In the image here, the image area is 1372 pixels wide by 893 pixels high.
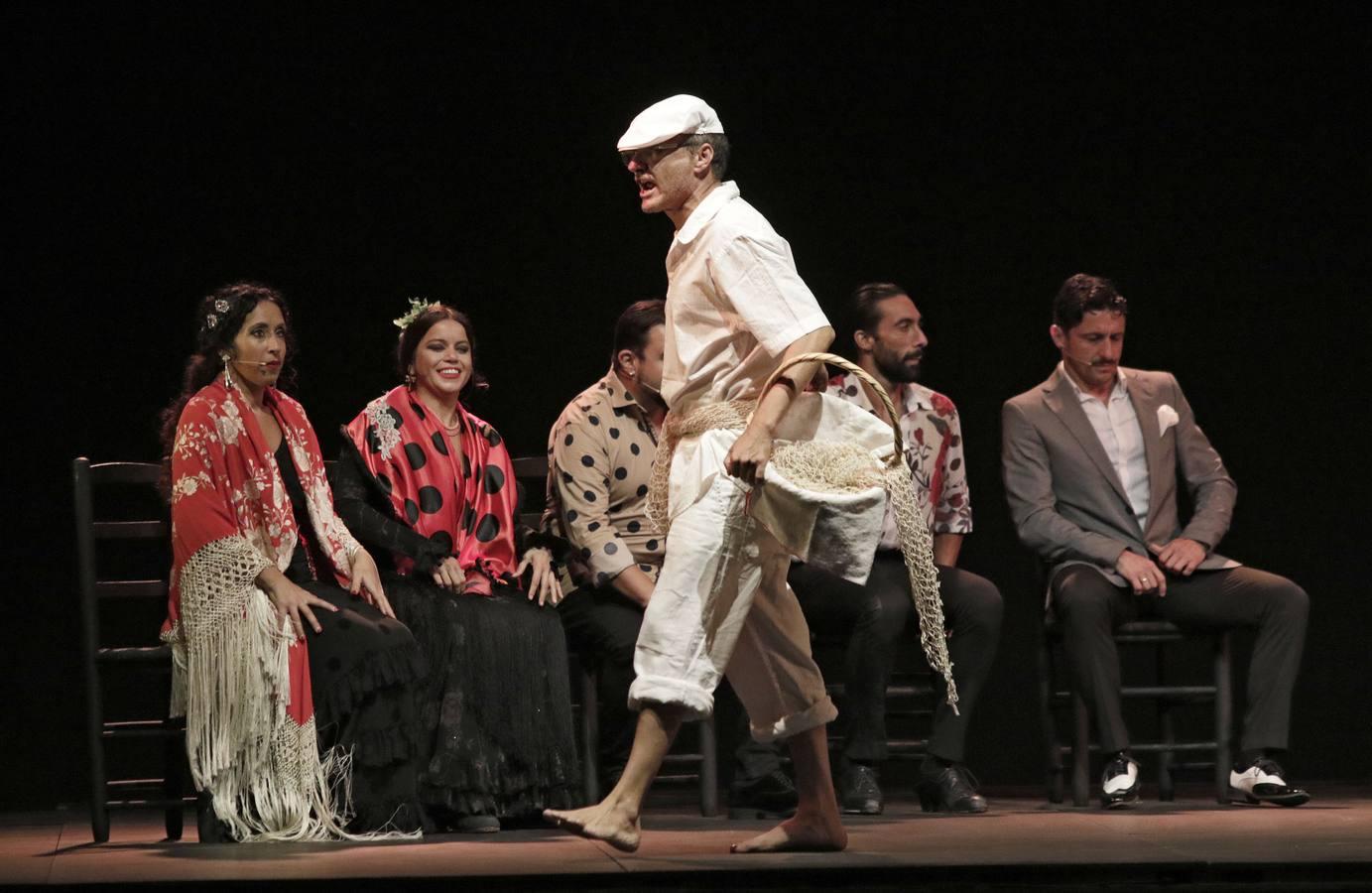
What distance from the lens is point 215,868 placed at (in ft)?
11.3

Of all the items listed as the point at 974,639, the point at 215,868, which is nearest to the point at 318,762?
the point at 215,868

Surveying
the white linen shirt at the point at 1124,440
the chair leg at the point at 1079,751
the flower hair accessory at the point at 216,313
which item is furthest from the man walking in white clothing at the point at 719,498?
the white linen shirt at the point at 1124,440

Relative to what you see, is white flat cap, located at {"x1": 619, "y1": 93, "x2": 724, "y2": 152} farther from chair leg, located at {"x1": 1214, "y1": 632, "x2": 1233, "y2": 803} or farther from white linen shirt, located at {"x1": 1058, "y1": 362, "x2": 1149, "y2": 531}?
chair leg, located at {"x1": 1214, "y1": 632, "x2": 1233, "y2": 803}

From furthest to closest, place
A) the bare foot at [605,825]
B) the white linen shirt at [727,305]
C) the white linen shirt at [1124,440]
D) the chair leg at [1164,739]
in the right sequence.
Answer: the white linen shirt at [1124,440]
the chair leg at [1164,739]
the white linen shirt at [727,305]
the bare foot at [605,825]

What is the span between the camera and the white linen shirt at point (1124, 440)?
5.03m

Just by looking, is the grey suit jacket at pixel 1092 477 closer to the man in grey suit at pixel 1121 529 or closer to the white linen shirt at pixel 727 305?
the man in grey suit at pixel 1121 529

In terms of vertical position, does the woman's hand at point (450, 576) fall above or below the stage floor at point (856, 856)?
above

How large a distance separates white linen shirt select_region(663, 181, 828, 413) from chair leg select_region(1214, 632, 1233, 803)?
184 cm

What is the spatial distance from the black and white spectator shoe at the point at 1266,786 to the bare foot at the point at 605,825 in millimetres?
1909

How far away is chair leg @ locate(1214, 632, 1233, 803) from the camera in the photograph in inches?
186

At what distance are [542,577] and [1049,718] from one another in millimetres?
1345

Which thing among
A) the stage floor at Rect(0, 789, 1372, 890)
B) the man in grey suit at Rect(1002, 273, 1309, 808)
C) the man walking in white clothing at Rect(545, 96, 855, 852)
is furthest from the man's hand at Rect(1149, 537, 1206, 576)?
the man walking in white clothing at Rect(545, 96, 855, 852)

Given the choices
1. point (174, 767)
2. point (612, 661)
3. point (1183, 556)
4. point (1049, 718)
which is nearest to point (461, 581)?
point (612, 661)

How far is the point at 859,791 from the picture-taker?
4516mm
